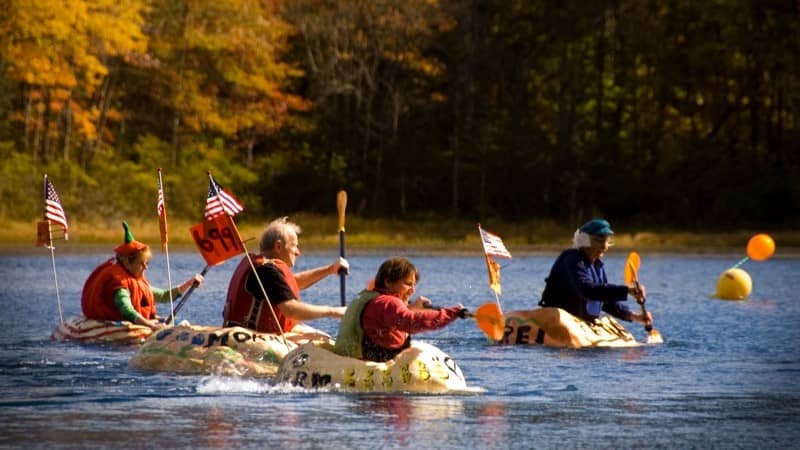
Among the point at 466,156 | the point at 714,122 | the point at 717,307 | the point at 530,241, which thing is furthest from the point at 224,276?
the point at 714,122

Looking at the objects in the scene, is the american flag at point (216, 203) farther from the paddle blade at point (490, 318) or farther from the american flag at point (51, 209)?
the american flag at point (51, 209)

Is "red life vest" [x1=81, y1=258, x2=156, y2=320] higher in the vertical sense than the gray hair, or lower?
lower

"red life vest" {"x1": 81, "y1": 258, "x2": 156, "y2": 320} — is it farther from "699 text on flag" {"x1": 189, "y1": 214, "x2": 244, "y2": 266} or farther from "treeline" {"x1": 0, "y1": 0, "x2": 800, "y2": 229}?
"treeline" {"x1": 0, "y1": 0, "x2": 800, "y2": 229}

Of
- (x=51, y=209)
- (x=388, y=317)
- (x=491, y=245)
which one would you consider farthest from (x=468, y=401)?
(x=51, y=209)

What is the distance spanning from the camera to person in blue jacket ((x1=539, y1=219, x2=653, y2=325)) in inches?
854

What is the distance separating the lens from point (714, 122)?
2458 inches

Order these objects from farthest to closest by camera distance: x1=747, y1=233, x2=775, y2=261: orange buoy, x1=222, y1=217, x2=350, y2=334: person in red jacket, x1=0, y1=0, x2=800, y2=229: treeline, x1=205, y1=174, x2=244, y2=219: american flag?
x1=0, y1=0, x2=800, y2=229: treeline < x1=747, y1=233, x2=775, y2=261: orange buoy < x1=205, y1=174, x2=244, y2=219: american flag < x1=222, y1=217, x2=350, y2=334: person in red jacket

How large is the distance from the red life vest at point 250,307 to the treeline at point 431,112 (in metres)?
37.7

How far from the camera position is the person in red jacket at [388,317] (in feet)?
51.3

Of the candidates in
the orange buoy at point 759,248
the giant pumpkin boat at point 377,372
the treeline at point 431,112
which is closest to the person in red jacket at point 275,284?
the giant pumpkin boat at point 377,372

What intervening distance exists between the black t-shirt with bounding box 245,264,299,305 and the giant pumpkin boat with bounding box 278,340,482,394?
0.91 m

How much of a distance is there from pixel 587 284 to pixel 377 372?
18.9 ft

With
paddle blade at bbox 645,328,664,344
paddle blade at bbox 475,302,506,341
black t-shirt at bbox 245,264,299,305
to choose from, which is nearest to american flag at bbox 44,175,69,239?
black t-shirt at bbox 245,264,299,305

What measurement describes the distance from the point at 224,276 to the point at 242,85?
60.8 ft
